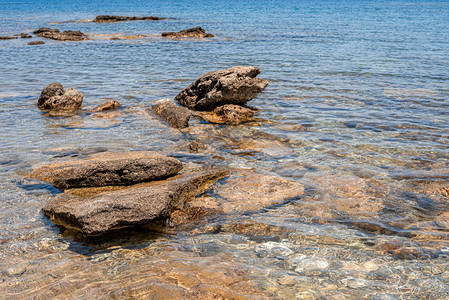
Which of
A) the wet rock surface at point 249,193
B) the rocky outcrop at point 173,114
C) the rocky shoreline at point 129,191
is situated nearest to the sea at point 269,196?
the wet rock surface at point 249,193

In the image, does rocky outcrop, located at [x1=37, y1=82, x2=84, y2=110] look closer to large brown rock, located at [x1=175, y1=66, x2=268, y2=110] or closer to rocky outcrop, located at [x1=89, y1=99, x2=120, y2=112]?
rocky outcrop, located at [x1=89, y1=99, x2=120, y2=112]

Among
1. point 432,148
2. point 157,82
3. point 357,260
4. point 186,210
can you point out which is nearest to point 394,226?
point 357,260

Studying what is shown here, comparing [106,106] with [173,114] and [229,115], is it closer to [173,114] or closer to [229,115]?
[173,114]

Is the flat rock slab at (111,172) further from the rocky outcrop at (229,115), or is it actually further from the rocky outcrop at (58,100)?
the rocky outcrop at (58,100)

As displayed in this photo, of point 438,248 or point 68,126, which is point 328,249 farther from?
point 68,126

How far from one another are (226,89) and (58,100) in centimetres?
517

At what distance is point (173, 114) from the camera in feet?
32.1

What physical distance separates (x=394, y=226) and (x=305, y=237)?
128cm

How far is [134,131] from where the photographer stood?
29.8ft

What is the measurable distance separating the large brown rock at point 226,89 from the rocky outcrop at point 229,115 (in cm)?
51

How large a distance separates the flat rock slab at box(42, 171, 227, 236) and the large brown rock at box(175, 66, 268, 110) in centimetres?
593

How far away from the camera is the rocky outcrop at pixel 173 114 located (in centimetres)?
949

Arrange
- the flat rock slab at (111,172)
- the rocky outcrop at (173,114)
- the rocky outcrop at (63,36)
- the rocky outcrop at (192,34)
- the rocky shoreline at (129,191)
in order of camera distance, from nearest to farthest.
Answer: the rocky shoreline at (129,191), the flat rock slab at (111,172), the rocky outcrop at (173,114), the rocky outcrop at (63,36), the rocky outcrop at (192,34)

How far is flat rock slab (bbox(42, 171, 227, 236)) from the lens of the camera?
4371mm
